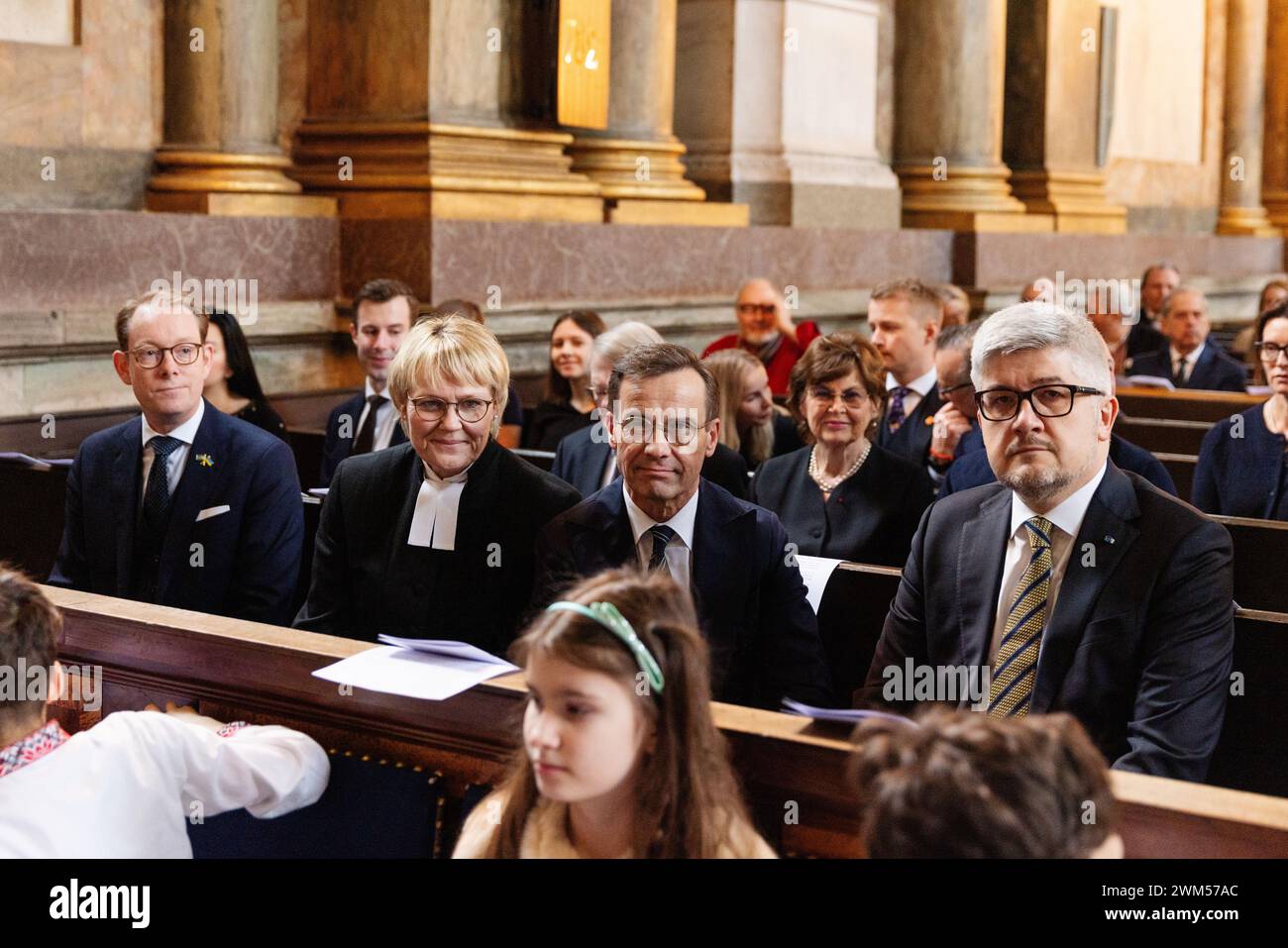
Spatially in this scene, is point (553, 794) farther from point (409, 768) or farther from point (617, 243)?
point (617, 243)

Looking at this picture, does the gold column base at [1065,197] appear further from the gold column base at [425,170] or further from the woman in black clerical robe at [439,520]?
the woman in black clerical robe at [439,520]

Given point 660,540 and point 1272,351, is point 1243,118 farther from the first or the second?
point 660,540

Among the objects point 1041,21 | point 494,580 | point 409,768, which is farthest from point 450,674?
point 1041,21

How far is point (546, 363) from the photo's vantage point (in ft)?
27.6

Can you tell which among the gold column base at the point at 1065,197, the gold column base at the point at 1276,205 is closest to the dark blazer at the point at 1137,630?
the gold column base at the point at 1065,197

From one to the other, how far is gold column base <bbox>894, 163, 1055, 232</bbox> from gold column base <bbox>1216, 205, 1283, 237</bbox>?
5538 mm

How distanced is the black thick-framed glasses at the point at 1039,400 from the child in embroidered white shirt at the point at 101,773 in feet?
4.91

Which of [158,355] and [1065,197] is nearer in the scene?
[158,355]

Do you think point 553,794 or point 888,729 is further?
point 553,794

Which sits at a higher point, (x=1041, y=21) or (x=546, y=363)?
(x=1041, y=21)

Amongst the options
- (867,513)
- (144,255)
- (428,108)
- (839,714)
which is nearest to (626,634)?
(839,714)

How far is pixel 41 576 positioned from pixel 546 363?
356cm

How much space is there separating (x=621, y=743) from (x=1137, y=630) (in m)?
1.23

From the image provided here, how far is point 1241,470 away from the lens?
5.48 m
